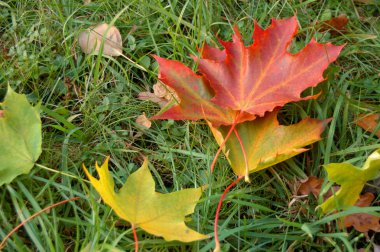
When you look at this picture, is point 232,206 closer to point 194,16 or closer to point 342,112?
point 342,112

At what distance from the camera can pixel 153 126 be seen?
1.53m

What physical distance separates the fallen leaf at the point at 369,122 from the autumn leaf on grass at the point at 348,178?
0.65 ft

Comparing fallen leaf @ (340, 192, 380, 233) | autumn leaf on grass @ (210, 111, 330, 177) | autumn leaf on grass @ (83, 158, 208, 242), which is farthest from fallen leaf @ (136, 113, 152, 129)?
fallen leaf @ (340, 192, 380, 233)

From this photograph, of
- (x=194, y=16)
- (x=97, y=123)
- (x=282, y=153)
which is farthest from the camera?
(x=194, y=16)

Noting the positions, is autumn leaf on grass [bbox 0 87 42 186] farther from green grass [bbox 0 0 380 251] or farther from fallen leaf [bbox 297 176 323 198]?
fallen leaf [bbox 297 176 323 198]

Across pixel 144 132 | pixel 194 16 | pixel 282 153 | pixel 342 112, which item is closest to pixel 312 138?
pixel 282 153

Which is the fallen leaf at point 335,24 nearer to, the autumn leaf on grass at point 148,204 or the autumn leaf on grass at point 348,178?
the autumn leaf on grass at point 348,178

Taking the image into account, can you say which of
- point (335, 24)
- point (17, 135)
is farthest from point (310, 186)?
point (17, 135)

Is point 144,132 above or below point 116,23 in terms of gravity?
below

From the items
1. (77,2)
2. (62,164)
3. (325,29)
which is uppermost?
(77,2)

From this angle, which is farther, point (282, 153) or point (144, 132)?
Result: point (144, 132)

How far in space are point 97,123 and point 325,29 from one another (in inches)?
32.8

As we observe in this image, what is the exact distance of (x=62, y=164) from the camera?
4.62ft

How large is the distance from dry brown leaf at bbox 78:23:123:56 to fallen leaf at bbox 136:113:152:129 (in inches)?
9.4
